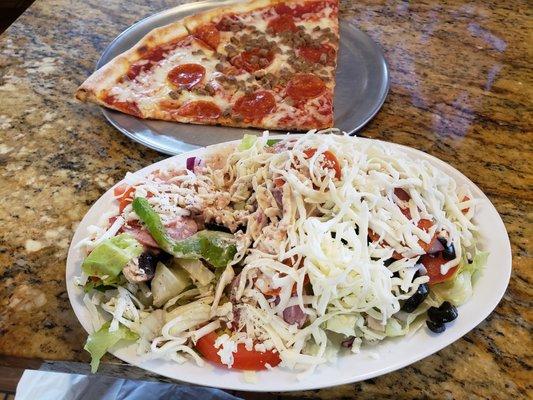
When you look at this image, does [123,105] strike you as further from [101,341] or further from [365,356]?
[365,356]

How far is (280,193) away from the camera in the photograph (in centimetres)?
139

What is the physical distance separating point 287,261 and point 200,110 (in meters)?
1.15

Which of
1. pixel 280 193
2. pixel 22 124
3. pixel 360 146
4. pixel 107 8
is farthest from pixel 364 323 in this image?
pixel 107 8

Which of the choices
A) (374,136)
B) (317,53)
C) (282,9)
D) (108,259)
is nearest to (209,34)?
(282,9)

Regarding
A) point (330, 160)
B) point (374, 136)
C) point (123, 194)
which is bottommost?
point (374, 136)

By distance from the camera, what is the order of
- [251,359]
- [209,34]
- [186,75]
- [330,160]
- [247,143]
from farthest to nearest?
[209,34] → [186,75] → [247,143] → [330,160] → [251,359]

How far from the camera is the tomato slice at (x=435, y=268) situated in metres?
1.30

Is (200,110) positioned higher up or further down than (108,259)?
further down

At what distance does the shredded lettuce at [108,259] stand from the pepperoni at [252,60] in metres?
1.43

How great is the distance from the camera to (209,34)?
8.80 ft

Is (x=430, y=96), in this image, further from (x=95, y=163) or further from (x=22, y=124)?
(x=22, y=124)

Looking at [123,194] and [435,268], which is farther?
[123,194]

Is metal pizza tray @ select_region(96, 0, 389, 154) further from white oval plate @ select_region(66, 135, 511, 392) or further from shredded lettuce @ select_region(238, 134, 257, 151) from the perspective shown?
white oval plate @ select_region(66, 135, 511, 392)

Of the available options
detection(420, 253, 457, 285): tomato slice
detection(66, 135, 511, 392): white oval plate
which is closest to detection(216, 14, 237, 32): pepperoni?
detection(66, 135, 511, 392): white oval plate
